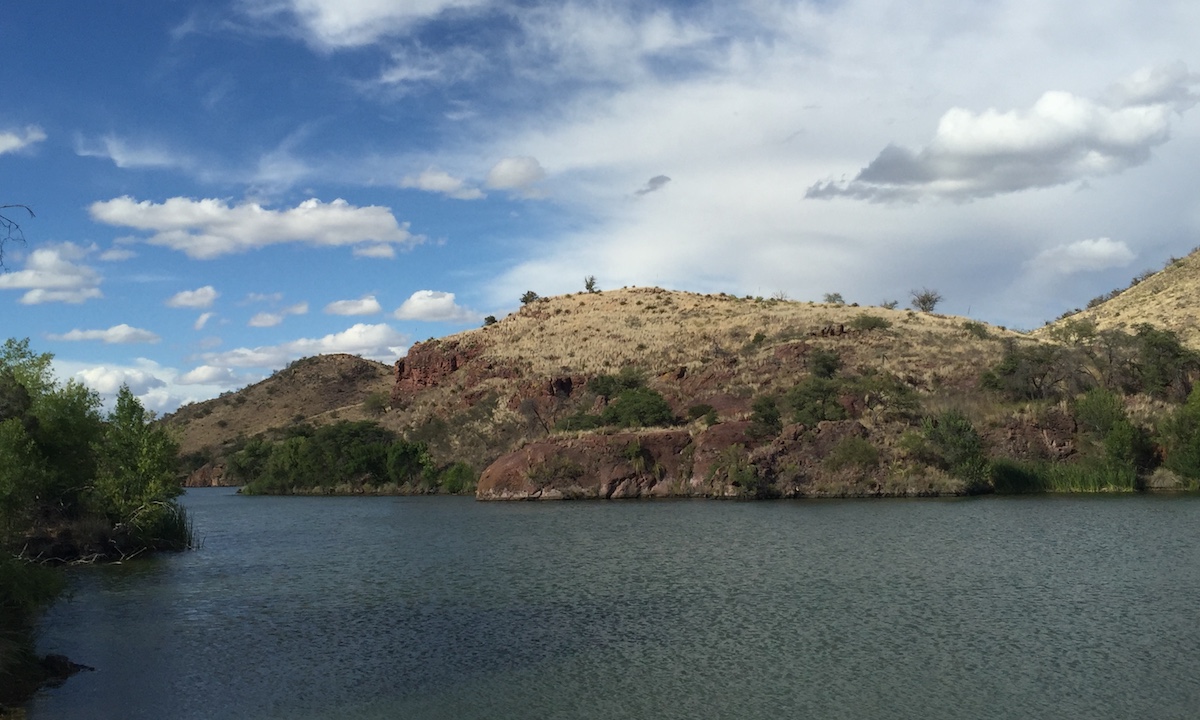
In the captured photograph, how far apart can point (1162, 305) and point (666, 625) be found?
92494 mm

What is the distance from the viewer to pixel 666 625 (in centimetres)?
2452

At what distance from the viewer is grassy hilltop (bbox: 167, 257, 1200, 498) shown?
6112 cm

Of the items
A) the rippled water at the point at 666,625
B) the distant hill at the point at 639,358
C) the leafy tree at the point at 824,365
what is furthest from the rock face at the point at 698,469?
the rippled water at the point at 666,625

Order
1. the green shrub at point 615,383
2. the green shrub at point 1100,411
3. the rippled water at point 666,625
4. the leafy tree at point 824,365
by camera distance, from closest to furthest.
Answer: the rippled water at point 666,625, the green shrub at point 1100,411, the leafy tree at point 824,365, the green shrub at point 615,383

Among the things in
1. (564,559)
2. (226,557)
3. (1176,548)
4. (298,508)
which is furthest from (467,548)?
(298,508)

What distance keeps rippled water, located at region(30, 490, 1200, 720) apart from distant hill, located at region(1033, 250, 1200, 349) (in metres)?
54.2

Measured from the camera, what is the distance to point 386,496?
83.2 m

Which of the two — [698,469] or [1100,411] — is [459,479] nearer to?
[698,469]

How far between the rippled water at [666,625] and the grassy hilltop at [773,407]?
55.6ft

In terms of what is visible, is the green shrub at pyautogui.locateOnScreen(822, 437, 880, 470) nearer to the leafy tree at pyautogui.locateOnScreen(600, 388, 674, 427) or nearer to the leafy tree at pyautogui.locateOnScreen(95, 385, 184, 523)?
the leafy tree at pyautogui.locateOnScreen(600, 388, 674, 427)

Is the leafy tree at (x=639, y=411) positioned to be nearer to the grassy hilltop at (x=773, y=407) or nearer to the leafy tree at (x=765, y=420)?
the grassy hilltop at (x=773, y=407)

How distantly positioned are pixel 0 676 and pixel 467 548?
76.7 ft

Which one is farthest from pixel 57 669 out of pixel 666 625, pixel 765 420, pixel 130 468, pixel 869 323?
pixel 869 323

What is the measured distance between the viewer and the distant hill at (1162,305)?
3546 inches
